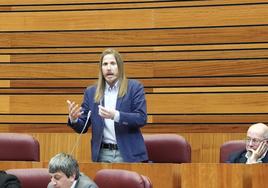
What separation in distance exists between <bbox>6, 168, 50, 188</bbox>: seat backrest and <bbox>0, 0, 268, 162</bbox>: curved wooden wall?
1.34 meters

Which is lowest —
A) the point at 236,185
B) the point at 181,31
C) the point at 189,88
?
the point at 236,185

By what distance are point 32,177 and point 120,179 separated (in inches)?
13.6

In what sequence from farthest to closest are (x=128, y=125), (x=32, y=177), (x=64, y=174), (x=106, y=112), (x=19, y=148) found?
1. (x=19, y=148)
2. (x=128, y=125)
3. (x=106, y=112)
4. (x=32, y=177)
5. (x=64, y=174)

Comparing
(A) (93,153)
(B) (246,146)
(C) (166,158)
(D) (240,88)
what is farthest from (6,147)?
(D) (240,88)

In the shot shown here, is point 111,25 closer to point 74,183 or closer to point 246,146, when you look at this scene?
point 246,146

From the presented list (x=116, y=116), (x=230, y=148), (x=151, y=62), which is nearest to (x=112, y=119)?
(x=116, y=116)

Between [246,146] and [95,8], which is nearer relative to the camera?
[246,146]

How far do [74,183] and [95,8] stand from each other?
1762mm

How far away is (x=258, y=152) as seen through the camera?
3225mm

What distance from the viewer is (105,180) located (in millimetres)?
2910

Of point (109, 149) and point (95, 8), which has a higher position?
point (95, 8)

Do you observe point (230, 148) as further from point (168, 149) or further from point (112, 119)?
point (112, 119)

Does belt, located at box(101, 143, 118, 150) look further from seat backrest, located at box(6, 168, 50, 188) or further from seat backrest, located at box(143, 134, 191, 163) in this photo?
seat backrest, located at box(6, 168, 50, 188)

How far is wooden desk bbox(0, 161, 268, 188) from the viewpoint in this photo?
2.85 metres
